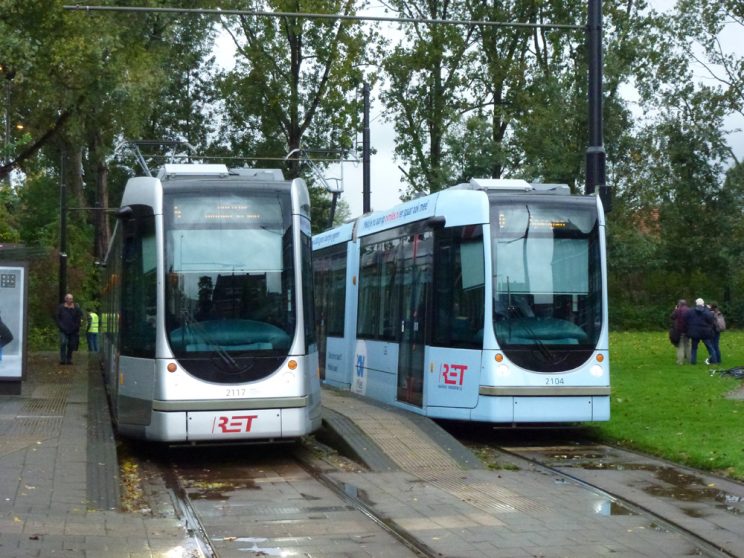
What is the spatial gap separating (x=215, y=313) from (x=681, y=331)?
51.5 feet

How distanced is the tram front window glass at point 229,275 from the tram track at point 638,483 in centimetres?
344

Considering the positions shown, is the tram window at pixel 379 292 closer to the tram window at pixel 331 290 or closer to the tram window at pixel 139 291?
the tram window at pixel 331 290

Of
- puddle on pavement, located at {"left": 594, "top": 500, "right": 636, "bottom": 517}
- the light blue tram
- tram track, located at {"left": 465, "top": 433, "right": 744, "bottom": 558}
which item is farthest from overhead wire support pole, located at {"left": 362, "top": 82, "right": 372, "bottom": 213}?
puddle on pavement, located at {"left": 594, "top": 500, "right": 636, "bottom": 517}

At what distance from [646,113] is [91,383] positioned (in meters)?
34.5

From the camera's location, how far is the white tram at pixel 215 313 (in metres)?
13.1

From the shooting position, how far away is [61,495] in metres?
10.5

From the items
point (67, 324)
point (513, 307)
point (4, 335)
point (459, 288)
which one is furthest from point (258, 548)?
point (67, 324)

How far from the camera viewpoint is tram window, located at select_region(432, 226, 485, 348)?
15.3 metres

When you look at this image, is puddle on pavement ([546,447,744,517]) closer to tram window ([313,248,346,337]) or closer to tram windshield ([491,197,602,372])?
tram windshield ([491,197,602,372])

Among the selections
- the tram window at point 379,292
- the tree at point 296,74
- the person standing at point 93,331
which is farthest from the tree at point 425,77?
the tram window at point 379,292

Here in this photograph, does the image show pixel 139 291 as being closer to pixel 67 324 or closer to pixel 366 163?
pixel 67 324

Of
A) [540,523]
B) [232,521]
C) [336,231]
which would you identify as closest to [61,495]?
[232,521]

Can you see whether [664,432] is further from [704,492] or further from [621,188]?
[621,188]

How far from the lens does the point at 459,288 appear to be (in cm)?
1556
